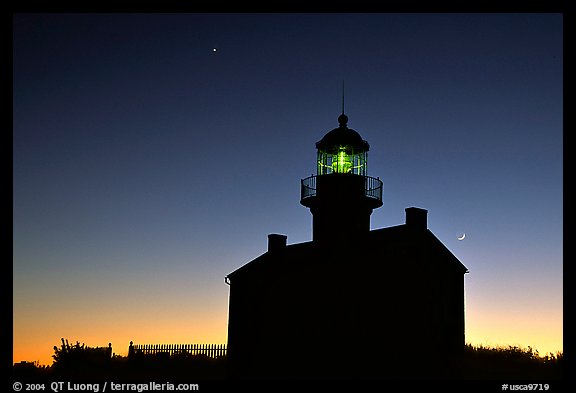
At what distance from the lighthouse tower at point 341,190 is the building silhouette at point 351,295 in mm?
42

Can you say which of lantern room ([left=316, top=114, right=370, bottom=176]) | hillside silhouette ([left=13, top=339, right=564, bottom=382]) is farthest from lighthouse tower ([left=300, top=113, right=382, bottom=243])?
hillside silhouette ([left=13, top=339, right=564, bottom=382])

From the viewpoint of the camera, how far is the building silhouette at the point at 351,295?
27000 millimetres

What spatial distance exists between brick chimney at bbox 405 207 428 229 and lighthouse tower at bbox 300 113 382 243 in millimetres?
2609

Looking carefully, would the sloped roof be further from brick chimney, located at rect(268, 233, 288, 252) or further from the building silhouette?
brick chimney, located at rect(268, 233, 288, 252)

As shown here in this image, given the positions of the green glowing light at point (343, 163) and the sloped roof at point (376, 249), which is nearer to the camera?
the sloped roof at point (376, 249)

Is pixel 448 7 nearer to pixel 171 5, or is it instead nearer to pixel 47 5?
pixel 171 5

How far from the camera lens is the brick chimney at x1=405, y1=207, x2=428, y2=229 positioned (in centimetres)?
2836

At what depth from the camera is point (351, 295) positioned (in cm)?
2741

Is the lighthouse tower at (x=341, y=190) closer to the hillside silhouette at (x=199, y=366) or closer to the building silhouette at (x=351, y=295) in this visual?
the building silhouette at (x=351, y=295)

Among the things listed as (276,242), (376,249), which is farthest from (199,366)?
(376,249)

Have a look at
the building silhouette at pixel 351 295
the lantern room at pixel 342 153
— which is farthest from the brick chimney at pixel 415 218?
the lantern room at pixel 342 153

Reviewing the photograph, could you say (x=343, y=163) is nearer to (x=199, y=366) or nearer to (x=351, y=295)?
(x=351, y=295)

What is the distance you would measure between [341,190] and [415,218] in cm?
380

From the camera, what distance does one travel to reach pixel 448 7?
11.2m
